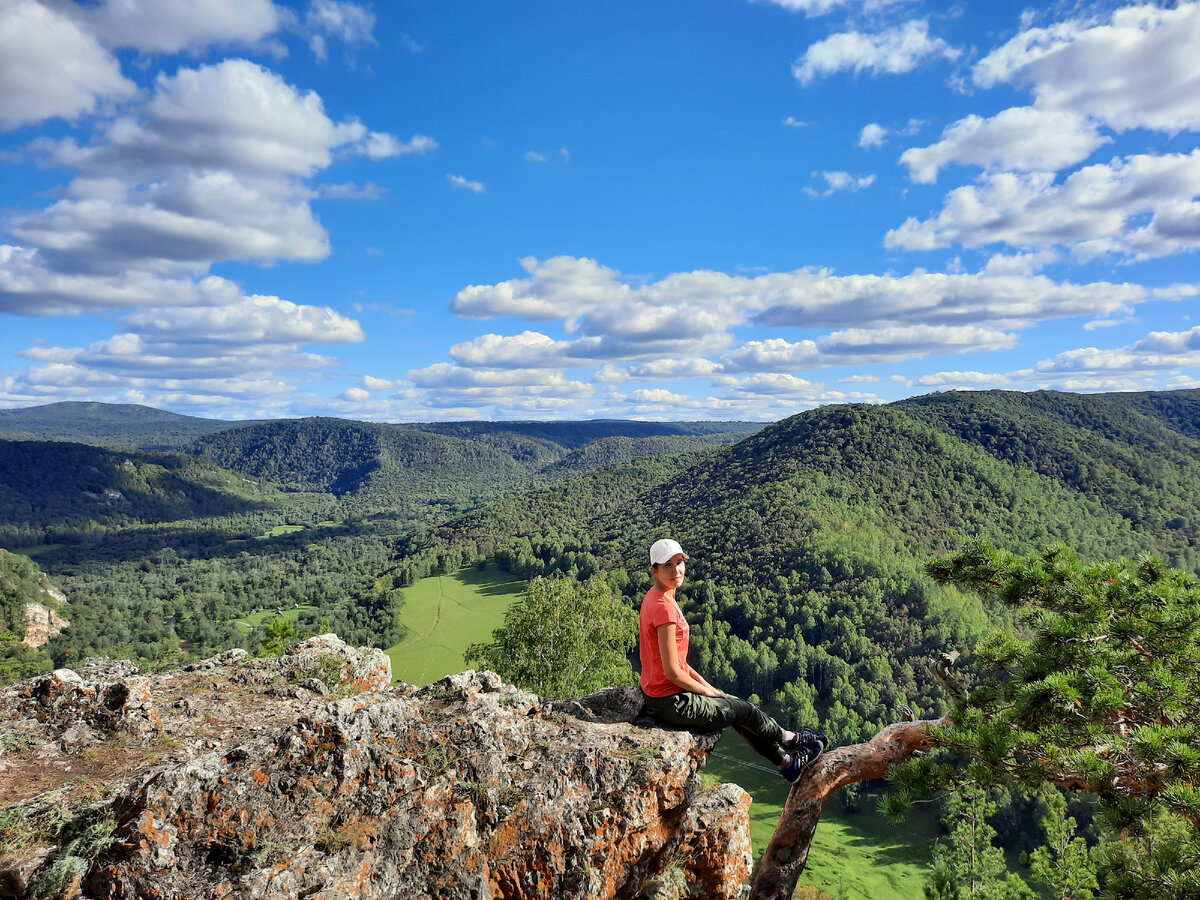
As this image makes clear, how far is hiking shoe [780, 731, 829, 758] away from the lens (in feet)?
27.3

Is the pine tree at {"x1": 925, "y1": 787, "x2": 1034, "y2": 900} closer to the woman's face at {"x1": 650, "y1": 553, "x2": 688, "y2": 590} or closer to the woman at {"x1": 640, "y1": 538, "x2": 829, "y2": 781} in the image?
the woman at {"x1": 640, "y1": 538, "x2": 829, "y2": 781}

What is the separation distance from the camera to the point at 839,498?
133m

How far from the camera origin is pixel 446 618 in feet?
376

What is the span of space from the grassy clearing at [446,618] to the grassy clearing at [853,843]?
38.4 m

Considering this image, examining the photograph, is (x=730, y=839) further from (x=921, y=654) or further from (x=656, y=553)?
(x=921, y=654)

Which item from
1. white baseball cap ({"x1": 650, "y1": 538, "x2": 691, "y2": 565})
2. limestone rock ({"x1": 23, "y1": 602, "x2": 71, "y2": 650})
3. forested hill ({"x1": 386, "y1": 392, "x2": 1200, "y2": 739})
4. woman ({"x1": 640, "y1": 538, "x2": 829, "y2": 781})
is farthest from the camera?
limestone rock ({"x1": 23, "y1": 602, "x2": 71, "y2": 650})

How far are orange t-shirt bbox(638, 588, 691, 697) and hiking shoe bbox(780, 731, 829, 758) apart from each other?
1952 millimetres

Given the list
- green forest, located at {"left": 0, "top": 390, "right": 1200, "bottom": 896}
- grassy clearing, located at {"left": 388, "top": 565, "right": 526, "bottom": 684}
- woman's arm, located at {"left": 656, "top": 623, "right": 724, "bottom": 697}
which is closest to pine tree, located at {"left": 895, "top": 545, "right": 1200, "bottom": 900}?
woman's arm, located at {"left": 656, "top": 623, "right": 724, "bottom": 697}

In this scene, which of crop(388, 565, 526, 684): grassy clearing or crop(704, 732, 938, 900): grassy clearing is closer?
crop(704, 732, 938, 900): grassy clearing

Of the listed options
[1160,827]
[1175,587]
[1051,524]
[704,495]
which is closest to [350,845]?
[1160,827]

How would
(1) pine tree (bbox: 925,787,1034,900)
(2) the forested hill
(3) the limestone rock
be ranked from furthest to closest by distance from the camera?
(3) the limestone rock, (2) the forested hill, (1) pine tree (bbox: 925,787,1034,900)

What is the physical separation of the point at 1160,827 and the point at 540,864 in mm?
6937

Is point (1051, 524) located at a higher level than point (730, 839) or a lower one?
lower

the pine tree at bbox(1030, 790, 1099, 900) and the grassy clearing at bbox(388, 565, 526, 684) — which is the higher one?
the pine tree at bbox(1030, 790, 1099, 900)
